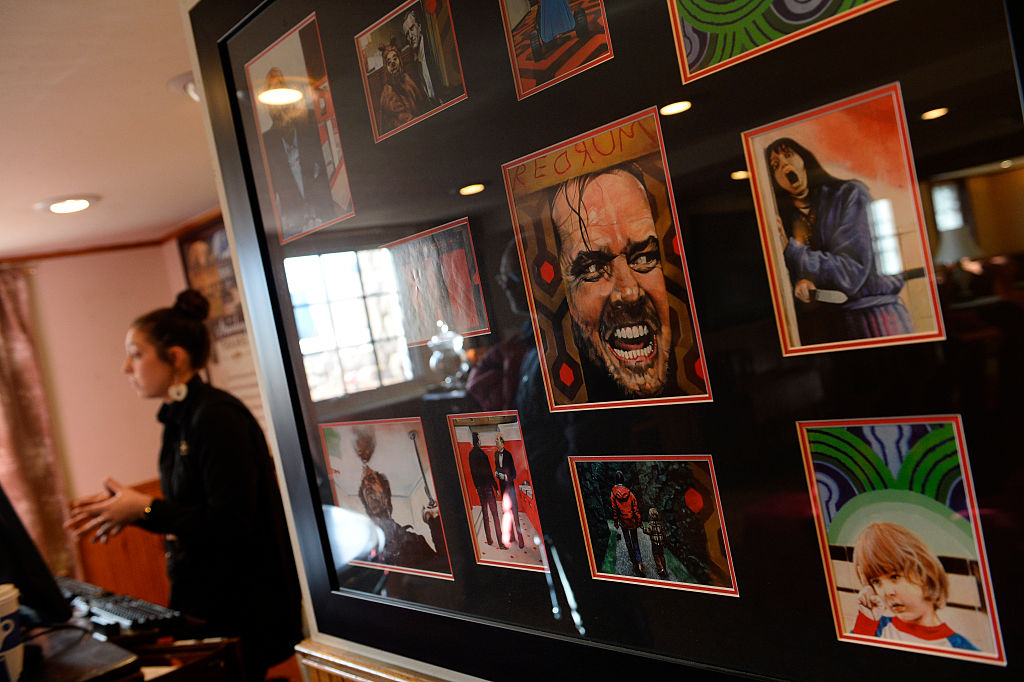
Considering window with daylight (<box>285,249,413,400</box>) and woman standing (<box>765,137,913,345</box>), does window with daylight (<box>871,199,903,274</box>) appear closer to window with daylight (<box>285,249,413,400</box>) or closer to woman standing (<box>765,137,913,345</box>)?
woman standing (<box>765,137,913,345</box>)

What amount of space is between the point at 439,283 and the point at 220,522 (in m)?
1.23

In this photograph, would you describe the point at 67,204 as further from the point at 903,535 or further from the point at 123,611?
the point at 903,535

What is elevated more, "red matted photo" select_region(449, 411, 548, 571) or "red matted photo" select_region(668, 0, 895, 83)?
"red matted photo" select_region(668, 0, 895, 83)

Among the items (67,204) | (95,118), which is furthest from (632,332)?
(67,204)

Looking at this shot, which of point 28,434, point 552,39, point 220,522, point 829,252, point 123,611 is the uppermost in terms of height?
point 552,39

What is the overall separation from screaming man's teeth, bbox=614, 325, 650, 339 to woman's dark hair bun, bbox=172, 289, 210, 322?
187cm

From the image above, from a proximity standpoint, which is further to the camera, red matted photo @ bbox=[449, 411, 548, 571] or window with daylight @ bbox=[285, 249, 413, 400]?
window with daylight @ bbox=[285, 249, 413, 400]

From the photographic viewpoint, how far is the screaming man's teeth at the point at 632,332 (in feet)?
2.41

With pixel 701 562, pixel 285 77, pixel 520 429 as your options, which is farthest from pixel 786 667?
pixel 285 77

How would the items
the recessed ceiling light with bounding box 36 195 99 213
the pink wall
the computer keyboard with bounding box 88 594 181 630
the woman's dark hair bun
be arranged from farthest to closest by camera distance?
the pink wall
the recessed ceiling light with bounding box 36 195 99 213
the woman's dark hair bun
the computer keyboard with bounding box 88 594 181 630

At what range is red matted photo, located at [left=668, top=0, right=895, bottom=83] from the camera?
58cm

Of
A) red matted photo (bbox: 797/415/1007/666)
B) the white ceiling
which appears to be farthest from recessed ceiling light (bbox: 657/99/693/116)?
the white ceiling

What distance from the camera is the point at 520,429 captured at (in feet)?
2.88

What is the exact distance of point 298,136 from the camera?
3.59ft
